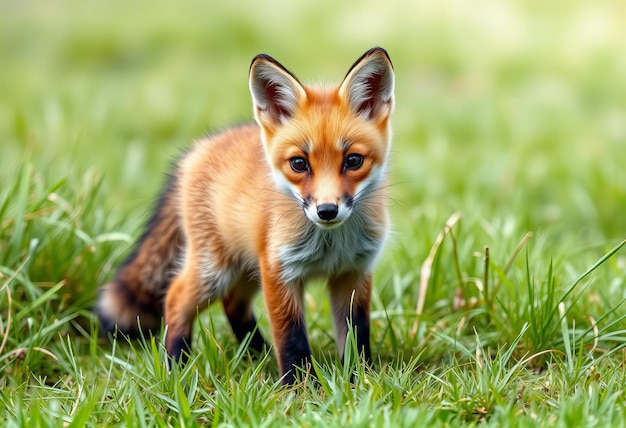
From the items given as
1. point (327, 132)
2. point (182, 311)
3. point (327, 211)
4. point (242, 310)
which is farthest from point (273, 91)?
point (242, 310)

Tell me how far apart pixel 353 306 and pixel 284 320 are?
14.0 inches

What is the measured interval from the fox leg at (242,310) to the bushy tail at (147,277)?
37 cm

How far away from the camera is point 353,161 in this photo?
3.66 meters

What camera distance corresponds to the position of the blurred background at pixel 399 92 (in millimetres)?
6984

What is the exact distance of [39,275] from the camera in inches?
189

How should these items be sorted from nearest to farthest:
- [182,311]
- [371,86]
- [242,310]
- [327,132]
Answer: [327,132]
[371,86]
[182,311]
[242,310]

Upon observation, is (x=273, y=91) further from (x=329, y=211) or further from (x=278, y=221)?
(x=329, y=211)

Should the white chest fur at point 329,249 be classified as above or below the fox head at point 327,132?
below

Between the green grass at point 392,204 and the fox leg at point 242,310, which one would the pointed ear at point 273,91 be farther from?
the fox leg at point 242,310

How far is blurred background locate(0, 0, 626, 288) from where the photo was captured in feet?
22.9

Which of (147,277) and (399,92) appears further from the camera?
(399,92)

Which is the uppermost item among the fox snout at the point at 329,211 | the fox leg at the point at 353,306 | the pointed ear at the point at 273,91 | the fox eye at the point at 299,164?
the pointed ear at the point at 273,91

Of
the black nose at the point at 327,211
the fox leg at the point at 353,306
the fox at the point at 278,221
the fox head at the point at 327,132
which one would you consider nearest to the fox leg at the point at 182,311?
the fox at the point at 278,221

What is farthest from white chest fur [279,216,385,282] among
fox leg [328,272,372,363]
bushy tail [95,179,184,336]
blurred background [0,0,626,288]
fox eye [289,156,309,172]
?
blurred background [0,0,626,288]
